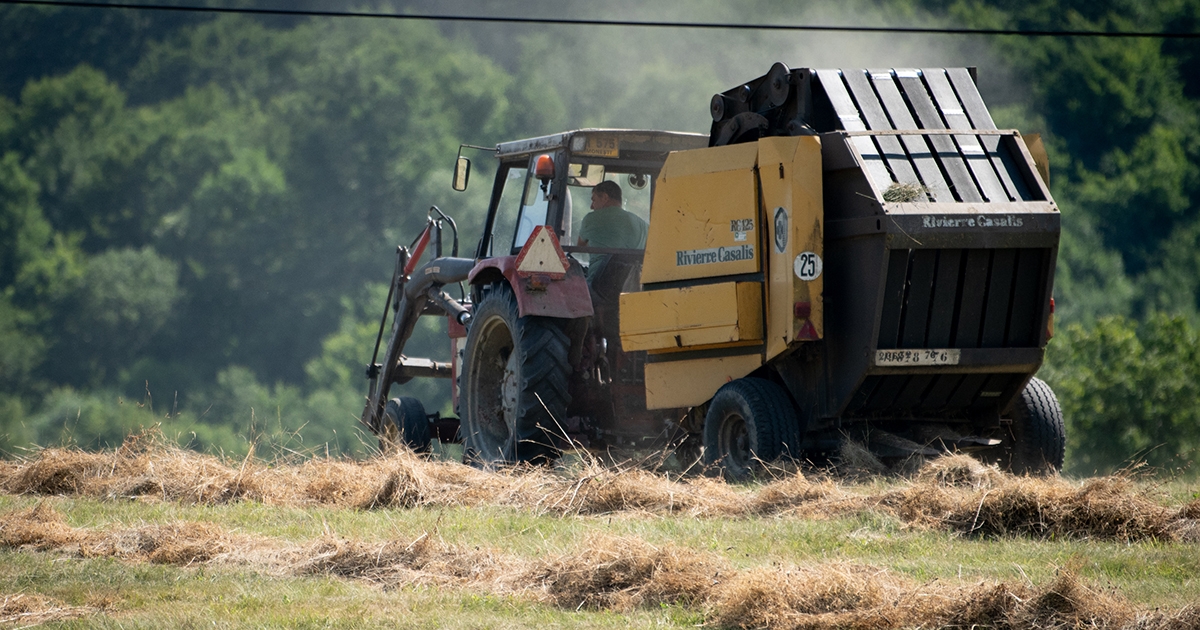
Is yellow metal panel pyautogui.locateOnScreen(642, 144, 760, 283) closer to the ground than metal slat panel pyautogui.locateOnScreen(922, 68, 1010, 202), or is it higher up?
closer to the ground

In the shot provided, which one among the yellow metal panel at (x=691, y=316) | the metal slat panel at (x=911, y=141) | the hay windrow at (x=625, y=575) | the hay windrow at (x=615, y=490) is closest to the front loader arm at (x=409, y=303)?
the yellow metal panel at (x=691, y=316)

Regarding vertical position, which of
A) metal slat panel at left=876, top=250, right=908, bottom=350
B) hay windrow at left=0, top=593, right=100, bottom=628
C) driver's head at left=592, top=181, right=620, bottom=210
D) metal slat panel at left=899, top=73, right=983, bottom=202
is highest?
metal slat panel at left=899, top=73, right=983, bottom=202

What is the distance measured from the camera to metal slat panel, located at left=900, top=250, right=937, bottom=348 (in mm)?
8773

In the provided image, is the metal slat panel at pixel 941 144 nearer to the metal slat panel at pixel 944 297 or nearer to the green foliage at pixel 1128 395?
the metal slat panel at pixel 944 297

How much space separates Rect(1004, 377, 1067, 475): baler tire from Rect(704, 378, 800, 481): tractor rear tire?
150 centimetres

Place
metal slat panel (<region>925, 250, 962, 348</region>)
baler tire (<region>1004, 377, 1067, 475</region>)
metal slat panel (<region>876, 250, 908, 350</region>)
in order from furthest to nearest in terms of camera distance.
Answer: baler tire (<region>1004, 377, 1067, 475</region>) → metal slat panel (<region>925, 250, 962, 348</region>) → metal slat panel (<region>876, 250, 908, 350</region>)

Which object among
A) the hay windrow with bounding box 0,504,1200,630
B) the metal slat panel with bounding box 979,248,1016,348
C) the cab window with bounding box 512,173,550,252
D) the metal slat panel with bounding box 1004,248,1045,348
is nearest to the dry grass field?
the hay windrow with bounding box 0,504,1200,630

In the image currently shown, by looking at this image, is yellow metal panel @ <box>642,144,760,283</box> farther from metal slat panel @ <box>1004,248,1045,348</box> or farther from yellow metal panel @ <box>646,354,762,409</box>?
metal slat panel @ <box>1004,248,1045,348</box>

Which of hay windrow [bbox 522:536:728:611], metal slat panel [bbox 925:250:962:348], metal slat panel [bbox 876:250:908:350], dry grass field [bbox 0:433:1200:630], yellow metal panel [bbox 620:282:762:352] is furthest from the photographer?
yellow metal panel [bbox 620:282:762:352]

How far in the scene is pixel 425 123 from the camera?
5591 cm

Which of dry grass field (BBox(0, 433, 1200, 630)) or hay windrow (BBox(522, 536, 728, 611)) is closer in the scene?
dry grass field (BBox(0, 433, 1200, 630))

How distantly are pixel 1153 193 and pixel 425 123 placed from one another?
86.3ft

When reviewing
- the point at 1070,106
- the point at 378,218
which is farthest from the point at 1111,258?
the point at 378,218

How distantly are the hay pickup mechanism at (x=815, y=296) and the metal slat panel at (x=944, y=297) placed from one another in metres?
0.01
